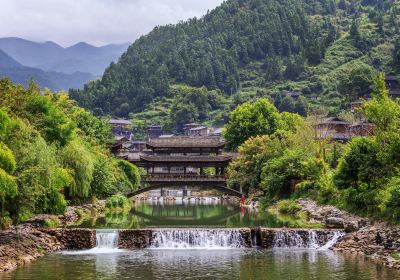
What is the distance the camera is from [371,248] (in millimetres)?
28734

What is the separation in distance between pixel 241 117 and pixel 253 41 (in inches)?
3740

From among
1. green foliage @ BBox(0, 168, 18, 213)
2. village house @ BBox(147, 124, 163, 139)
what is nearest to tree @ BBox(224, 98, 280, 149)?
green foliage @ BBox(0, 168, 18, 213)

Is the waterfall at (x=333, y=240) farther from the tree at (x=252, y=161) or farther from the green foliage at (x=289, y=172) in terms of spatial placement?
the tree at (x=252, y=161)

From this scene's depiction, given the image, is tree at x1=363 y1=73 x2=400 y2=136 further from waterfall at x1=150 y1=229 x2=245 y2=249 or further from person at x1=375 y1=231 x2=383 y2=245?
waterfall at x1=150 y1=229 x2=245 y2=249

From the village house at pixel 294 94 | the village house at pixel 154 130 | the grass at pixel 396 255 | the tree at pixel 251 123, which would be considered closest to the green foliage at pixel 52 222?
the grass at pixel 396 255

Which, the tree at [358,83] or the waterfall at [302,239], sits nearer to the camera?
the waterfall at [302,239]

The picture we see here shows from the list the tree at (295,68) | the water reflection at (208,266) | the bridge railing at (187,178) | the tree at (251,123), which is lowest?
the water reflection at (208,266)

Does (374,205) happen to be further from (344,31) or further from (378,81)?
(344,31)

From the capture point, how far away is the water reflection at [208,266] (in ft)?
77.6

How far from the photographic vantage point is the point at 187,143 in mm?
72500

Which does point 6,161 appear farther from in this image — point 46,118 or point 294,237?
point 294,237

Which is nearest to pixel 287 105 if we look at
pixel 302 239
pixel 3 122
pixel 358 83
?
pixel 358 83

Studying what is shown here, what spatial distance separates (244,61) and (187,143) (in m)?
102

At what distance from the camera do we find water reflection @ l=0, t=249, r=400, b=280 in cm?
2364
